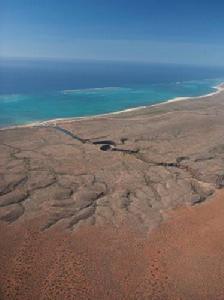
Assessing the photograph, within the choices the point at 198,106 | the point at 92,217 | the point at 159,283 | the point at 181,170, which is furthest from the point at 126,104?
the point at 159,283

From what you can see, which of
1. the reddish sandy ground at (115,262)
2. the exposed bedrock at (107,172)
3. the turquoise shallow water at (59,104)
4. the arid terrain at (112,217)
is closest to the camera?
the reddish sandy ground at (115,262)

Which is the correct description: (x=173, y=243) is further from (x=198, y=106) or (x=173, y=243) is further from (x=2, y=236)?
(x=198, y=106)

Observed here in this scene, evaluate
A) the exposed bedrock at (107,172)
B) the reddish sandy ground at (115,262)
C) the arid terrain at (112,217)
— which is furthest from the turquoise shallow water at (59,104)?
the reddish sandy ground at (115,262)

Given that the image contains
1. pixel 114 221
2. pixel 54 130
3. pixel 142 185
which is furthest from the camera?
pixel 54 130

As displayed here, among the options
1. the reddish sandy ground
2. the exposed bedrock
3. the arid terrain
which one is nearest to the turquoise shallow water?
the exposed bedrock

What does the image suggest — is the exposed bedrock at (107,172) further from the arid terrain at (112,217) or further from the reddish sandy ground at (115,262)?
the reddish sandy ground at (115,262)

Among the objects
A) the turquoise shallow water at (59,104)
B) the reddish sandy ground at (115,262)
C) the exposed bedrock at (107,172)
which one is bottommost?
the turquoise shallow water at (59,104)

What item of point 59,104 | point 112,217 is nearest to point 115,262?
point 112,217
